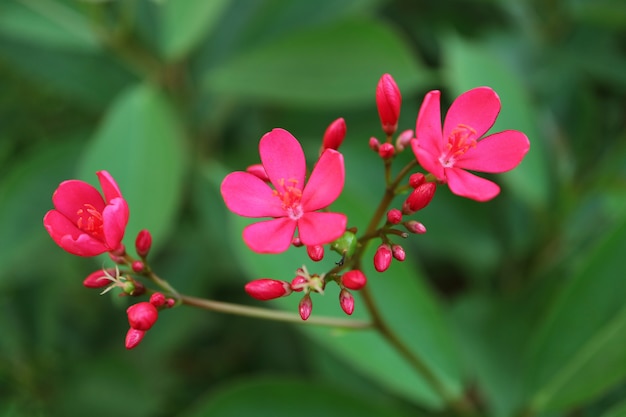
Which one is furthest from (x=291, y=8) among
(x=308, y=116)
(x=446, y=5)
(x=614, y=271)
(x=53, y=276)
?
(x=614, y=271)

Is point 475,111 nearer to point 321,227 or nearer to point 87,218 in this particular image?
point 321,227

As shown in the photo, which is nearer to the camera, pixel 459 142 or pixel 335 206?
pixel 459 142

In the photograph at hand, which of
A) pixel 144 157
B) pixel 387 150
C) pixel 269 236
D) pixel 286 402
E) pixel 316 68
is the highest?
pixel 387 150

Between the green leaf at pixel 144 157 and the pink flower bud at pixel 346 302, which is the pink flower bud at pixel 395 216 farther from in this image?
the green leaf at pixel 144 157

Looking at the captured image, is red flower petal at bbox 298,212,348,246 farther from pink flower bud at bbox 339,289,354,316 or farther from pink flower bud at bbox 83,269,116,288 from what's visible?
pink flower bud at bbox 83,269,116,288

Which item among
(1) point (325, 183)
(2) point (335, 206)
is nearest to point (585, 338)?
(2) point (335, 206)

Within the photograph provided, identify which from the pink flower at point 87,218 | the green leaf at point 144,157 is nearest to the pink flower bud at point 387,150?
the pink flower at point 87,218
